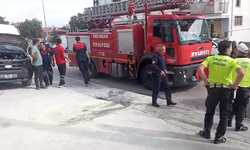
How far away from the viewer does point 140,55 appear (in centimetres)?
869

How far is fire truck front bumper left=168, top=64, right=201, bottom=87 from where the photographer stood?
7414 mm

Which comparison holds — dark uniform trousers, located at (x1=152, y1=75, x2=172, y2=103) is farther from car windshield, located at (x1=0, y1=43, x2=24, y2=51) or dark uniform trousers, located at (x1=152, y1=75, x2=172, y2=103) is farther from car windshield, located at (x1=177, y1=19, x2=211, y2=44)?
car windshield, located at (x1=0, y1=43, x2=24, y2=51)

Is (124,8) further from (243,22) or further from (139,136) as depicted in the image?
(243,22)

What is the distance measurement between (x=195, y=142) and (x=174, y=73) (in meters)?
3.55

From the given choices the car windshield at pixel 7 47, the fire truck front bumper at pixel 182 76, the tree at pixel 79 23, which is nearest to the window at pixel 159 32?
the fire truck front bumper at pixel 182 76

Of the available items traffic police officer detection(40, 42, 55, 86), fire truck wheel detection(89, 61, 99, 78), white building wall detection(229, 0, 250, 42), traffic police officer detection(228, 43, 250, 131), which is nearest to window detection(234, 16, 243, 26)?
white building wall detection(229, 0, 250, 42)

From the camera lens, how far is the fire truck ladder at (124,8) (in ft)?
27.8

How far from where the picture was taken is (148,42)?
8.18 metres

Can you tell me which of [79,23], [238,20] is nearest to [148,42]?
[79,23]

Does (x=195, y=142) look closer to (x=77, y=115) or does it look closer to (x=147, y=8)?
(x=77, y=115)

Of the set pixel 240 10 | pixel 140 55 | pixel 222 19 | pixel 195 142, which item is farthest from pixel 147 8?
pixel 240 10

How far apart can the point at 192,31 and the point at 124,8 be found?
3.64m

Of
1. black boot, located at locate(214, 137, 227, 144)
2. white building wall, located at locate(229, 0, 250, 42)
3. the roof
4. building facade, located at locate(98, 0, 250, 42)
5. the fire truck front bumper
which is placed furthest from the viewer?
white building wall, located at locate(229, 0, 250, 42)

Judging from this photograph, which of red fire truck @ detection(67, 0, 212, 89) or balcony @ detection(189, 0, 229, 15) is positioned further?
balcony @ detection(189, 0, 229, 15)
